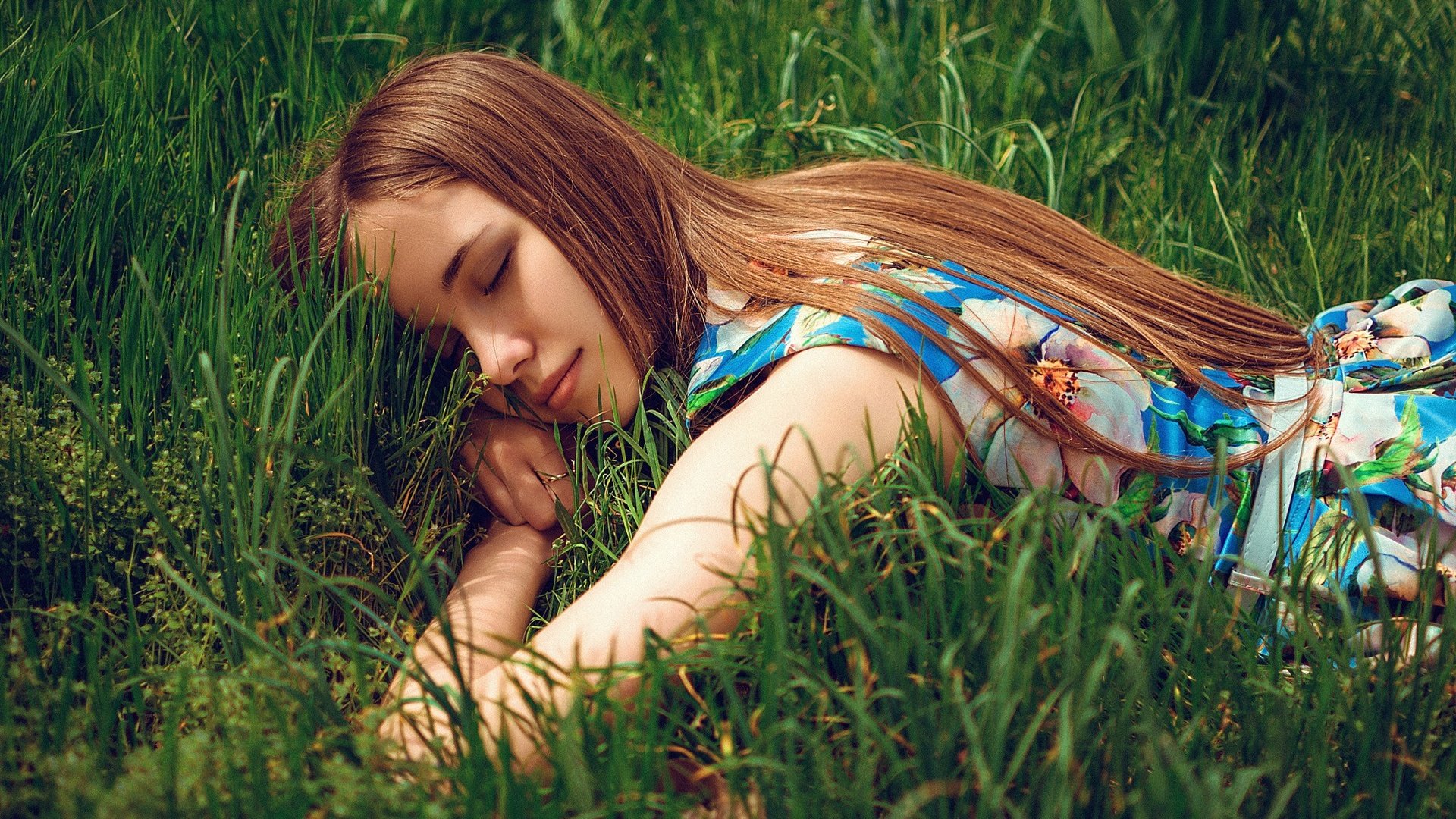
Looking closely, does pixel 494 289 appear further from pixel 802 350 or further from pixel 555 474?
pixel 802 350

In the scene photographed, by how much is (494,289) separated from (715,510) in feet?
1.88

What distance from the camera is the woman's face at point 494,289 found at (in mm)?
1604

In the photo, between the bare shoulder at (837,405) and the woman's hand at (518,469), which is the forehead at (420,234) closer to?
the woman's hand at (518,469)

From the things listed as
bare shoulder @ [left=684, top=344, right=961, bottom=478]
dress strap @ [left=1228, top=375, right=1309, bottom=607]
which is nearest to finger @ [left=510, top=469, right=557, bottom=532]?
bare shoulder @ [left=684, top=344, right=961, bottom=478]

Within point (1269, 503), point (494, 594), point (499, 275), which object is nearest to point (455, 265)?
point (499, 275)

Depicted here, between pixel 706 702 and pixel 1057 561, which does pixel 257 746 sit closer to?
pixel 706 702

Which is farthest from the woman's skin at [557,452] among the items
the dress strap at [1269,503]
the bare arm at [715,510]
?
the dress strap at [1269,503]

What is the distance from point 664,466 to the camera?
5.59 ft

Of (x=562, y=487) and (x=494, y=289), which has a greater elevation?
(x=494, y=289)

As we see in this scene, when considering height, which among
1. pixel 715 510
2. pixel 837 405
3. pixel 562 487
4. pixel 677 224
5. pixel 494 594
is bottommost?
pixel 494 594

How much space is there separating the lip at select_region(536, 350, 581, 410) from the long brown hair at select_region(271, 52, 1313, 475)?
9 centimetres

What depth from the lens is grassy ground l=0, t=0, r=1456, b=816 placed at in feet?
3.39

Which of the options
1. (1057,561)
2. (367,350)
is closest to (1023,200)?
(1057,561)

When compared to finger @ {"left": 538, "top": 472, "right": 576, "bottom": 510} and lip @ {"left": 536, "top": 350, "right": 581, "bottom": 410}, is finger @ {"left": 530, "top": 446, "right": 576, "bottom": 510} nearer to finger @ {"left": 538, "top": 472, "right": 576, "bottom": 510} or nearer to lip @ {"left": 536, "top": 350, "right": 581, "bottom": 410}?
finger @ {"left": 538, "top": 472, "right": 576, "bottom": 510}
